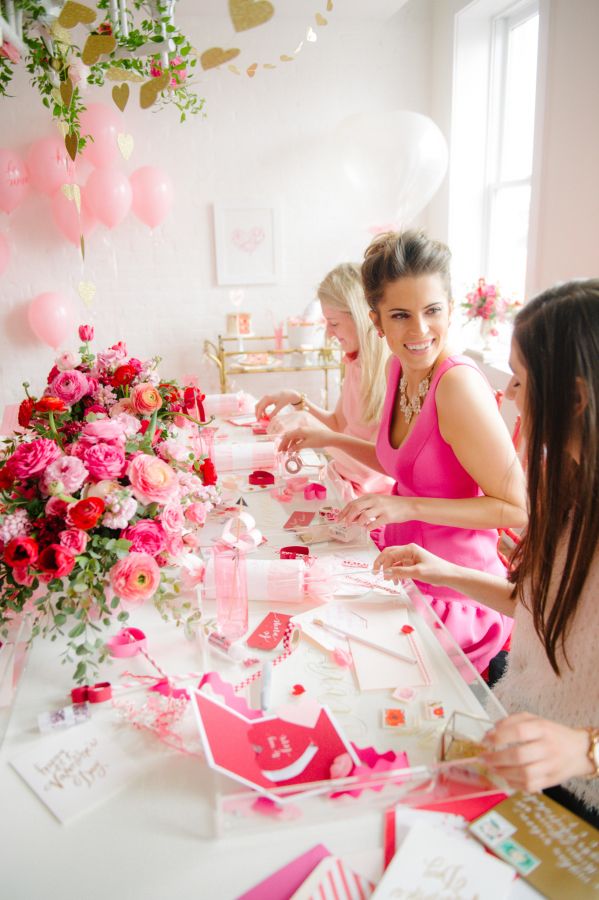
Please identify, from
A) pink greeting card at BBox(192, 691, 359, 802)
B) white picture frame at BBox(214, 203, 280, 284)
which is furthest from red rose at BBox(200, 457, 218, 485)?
white picture frame at BBox(214, 203, 280, 284)

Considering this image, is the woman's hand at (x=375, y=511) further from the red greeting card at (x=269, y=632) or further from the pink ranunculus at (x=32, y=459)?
the pink ranunculus at (x=32, y=459)

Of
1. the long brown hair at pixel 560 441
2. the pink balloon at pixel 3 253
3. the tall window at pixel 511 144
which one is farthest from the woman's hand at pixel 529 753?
the pink balloon at pixel 3 253

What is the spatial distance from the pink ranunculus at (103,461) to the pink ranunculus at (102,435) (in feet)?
0.09

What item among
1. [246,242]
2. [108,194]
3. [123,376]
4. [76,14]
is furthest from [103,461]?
[246,242]

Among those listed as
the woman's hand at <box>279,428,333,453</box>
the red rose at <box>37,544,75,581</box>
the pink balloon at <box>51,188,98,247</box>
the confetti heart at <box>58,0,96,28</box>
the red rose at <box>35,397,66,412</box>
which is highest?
the pink balloon at <box>51,188,98,247</box>

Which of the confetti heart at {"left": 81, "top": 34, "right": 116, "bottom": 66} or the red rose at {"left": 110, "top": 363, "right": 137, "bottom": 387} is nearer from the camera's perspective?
the confetti heart at {"left": 81, "top": 34, "right": 116, "bottom": 66}

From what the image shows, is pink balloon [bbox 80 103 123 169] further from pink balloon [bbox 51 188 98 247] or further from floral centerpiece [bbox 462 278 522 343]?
floral centerpiece [bbox 462 278 522 343]

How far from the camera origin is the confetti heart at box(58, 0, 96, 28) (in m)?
0.93

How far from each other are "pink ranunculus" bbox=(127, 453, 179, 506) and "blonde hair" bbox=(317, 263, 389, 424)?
1.39 meters

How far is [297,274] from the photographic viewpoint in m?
4.59

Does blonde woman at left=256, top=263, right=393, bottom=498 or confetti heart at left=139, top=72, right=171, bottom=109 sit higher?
confetti heart at left=139, top=72, right=171, bottom=109

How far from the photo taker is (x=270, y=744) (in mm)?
866

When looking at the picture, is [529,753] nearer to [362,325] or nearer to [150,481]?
[150,481]

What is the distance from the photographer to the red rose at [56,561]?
0.95 metres
